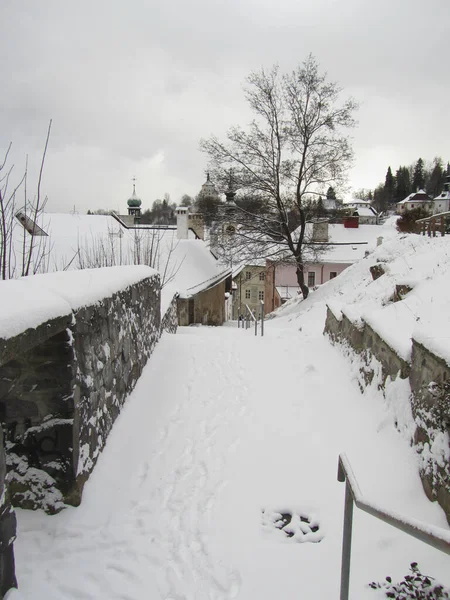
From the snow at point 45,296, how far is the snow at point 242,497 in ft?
4.18

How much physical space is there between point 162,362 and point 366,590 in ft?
14.6

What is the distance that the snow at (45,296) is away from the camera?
197 centimetres

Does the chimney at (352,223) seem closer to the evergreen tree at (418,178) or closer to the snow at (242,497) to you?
the snow at (242,497)

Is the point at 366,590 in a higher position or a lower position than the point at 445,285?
lower

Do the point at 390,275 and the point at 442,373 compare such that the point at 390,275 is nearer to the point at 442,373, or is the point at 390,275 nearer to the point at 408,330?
the point at 408,330

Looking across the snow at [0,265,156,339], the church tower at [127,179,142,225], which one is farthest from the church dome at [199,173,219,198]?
the church tower at [127,179,142,225]

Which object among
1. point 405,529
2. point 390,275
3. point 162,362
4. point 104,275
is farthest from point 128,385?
point 390,275

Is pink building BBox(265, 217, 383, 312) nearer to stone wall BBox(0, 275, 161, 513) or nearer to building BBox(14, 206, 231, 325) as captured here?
building BBox(14, 206, 231, 325)

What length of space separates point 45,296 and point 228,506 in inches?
71.3

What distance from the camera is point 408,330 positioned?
13.9 feet

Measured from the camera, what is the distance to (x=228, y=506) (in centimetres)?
285

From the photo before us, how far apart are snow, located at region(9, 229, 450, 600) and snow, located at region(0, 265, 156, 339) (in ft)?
4.18

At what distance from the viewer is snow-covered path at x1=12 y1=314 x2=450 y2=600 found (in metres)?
2.20

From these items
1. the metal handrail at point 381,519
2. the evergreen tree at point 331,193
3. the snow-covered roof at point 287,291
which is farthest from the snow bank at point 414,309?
the snow-covered roof at point 287,291
